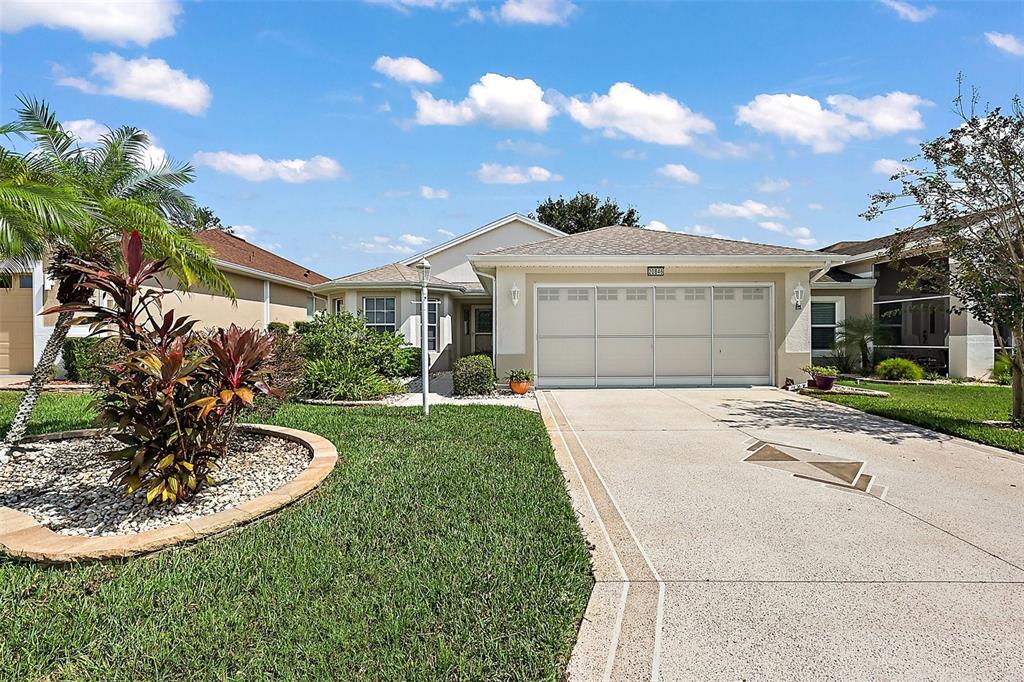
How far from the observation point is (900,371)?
1452 cm

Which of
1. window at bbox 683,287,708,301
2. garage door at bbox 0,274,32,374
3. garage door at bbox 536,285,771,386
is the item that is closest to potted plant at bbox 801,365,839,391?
garage door at bbox 536,285,771,386

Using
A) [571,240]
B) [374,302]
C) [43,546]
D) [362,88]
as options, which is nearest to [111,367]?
[43,546]

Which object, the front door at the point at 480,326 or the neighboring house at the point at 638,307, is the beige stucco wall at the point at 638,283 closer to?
the neighboring house at the point at 638,307

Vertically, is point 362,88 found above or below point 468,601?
above

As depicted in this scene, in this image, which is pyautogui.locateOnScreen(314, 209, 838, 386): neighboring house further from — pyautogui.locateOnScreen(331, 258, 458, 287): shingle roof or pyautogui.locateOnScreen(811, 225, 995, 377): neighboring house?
pyautogui.locateOnScreen(811, 225, 995, 377): neighboring house

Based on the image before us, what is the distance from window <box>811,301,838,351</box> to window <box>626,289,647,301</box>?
21.8 ft

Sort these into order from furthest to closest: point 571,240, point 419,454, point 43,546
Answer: point 571,240
point 419,454
point 43,546

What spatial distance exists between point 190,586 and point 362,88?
11.7 metres

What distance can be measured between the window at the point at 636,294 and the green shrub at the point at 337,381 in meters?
6.69

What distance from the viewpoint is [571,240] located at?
14.1m

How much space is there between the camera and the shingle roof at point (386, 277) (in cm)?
1670

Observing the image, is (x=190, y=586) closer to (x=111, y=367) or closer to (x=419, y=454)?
(x=111, y=367)

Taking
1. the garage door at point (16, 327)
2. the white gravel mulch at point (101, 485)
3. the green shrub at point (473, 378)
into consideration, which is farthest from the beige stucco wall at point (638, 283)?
the garage door at point (16, 327)

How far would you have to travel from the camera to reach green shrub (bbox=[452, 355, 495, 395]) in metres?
11.9
